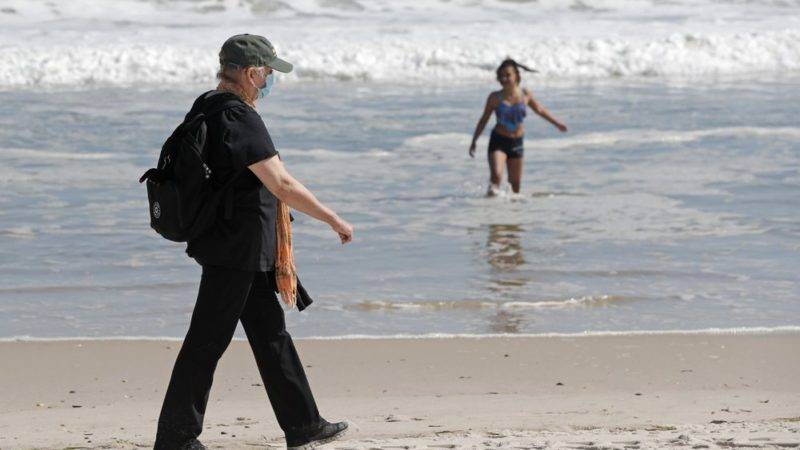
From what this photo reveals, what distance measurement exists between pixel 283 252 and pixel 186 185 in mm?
395

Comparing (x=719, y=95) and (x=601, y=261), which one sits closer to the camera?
(x=601, y=261)

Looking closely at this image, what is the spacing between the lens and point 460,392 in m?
5.67

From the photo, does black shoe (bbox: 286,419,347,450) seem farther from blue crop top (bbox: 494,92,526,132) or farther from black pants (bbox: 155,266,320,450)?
blue crop top (bbox: 494,92,526,132)

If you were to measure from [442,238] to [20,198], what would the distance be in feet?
12.7

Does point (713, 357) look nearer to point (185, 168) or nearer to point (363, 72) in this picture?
point (185, 168)

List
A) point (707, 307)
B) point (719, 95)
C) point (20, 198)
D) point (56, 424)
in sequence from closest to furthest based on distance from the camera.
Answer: point (56, 424) < point (707, 307) < point (20, 198) < point (719, 95)

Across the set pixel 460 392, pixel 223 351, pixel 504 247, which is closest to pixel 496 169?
pixel 504 247

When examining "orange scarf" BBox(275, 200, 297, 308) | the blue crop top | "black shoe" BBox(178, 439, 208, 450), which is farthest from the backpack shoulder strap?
the blue crop top

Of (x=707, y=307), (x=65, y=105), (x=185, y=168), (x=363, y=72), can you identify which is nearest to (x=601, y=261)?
(x=707, y=307)

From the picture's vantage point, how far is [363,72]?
79.4 feet

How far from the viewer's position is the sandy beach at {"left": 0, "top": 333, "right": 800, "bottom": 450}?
4.69 m

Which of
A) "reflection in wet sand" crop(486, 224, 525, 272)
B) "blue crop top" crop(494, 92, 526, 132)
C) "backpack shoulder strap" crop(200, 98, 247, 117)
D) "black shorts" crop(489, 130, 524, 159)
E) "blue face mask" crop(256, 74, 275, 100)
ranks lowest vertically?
"reflection in wet sand" crop(486, 224, 525, 272)

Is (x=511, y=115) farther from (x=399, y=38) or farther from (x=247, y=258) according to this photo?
(x=399, y=38)

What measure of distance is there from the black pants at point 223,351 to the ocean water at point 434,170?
8.20ft
